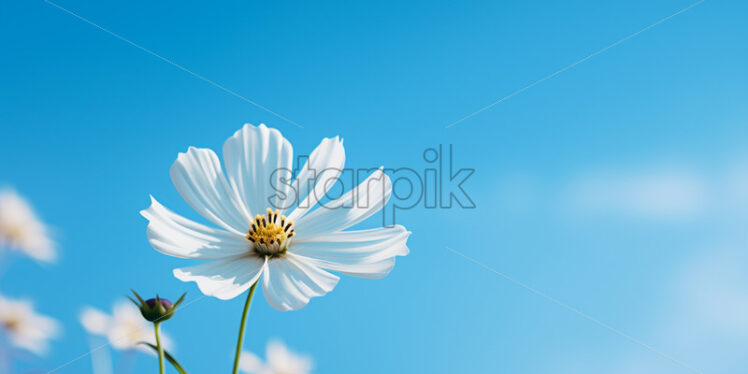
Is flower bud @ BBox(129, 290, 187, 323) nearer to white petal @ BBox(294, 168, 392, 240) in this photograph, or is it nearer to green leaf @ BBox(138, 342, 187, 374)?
green leaf @ BBox(138, 342, 187, 374)

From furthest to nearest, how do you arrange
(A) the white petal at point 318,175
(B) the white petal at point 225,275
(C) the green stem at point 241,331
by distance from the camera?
1. (A) the white petal at point 318,175
2. (B) the white petal at point 225,275
3. (C) the green stem at point 241,331

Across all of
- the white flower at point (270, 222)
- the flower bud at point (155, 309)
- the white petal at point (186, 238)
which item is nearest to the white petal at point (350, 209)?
the white flower at point (270, 222)

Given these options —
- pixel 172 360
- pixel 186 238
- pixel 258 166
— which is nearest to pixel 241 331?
pixel 172 360

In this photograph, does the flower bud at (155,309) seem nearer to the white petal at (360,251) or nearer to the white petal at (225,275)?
the white petal at (225,275)

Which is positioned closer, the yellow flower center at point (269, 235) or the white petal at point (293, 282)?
the white petal at point (293, 282)

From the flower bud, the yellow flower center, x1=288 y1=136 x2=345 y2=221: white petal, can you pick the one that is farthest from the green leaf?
x1=288 y1=136 x2=345 y2=221: white petal

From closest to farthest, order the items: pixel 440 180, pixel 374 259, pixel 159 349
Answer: pixel 159 349 → pixel 374 259 → pixel 440 180

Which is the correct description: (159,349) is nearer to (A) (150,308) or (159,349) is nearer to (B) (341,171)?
(A) (150,308)

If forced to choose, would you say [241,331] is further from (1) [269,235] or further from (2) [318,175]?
(2) [318,175]

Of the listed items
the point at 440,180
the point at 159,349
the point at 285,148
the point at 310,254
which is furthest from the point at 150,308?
the point at 440,180
